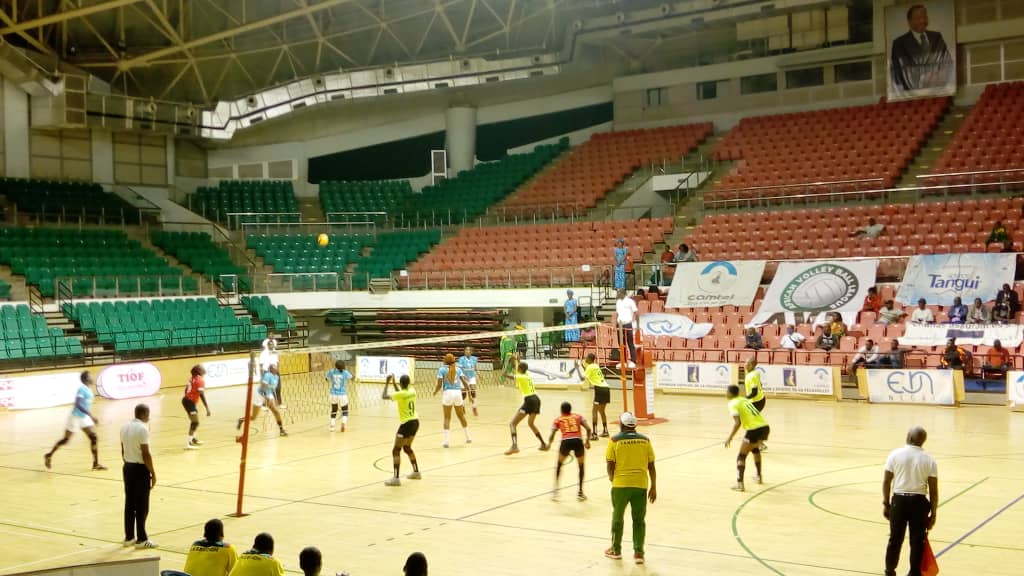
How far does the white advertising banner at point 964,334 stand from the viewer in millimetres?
26969

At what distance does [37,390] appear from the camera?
28.5 m

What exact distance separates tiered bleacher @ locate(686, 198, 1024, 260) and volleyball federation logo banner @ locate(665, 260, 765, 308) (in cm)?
101

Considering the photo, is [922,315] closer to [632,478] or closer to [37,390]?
[632,478]

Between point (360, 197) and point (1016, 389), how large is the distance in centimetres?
3035

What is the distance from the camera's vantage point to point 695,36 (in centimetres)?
4538

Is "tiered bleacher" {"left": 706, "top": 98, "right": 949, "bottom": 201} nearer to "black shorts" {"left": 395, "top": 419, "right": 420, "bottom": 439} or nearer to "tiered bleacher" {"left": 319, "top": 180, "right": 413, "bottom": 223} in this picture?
"tiered bleacher" {"left": 319, "top": 180, "right": 413, "bottom": 223}

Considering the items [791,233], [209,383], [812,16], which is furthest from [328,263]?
[812,16]

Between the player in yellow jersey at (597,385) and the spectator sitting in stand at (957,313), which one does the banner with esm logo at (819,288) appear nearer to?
the spectator sitting in stand at (957,313)

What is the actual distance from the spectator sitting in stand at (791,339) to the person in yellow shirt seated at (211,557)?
22.4m

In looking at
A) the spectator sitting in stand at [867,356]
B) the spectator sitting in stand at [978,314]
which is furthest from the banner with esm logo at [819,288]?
the spectator sitting in stand at [978,314]

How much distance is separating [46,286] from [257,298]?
7.48m

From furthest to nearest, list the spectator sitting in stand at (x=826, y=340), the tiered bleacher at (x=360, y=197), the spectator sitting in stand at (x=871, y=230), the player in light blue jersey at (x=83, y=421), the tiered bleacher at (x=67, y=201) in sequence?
the tiered bleacher at (x=360, y=197) → the tiered bleacher at (x=67, y=201) → the spectator sitting in stand at (x=871, y=230) → the spectator sitting in stand at (x=826, y=340) → the player in light blue jersey at (x=83, y=421)

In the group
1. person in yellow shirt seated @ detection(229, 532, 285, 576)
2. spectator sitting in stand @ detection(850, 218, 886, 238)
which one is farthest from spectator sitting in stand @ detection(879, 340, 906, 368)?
person in yellow shirt seated @ detection(229, 532, 285, 576)

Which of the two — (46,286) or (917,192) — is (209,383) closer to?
(46,286)
